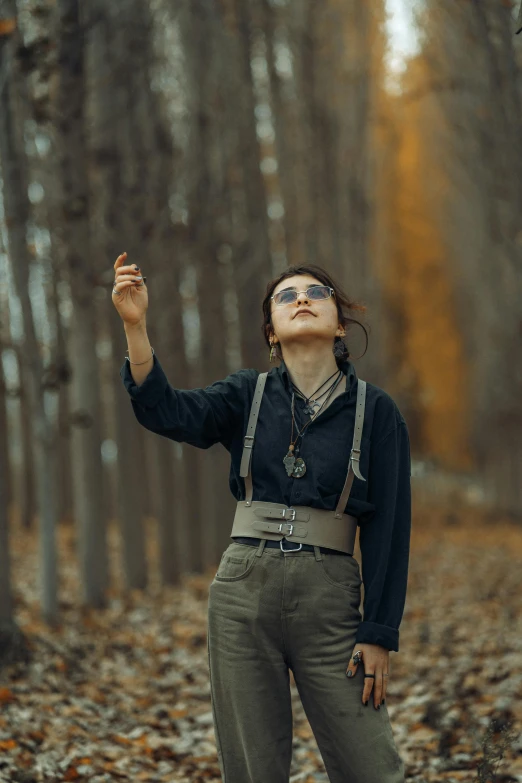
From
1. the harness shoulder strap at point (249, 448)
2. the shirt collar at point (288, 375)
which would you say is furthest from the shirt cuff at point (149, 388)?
the shirt collar at point (288, 375)

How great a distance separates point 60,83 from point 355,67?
10175 mm

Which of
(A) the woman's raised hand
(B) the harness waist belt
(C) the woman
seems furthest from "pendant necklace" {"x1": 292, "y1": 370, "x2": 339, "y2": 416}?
(A) the woman's raised hand

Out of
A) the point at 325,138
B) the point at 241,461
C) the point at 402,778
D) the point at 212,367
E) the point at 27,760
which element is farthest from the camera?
the point at 325,138

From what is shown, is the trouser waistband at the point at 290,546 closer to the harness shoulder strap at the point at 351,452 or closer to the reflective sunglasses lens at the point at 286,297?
the harness shoulder strap at the point at 351,452

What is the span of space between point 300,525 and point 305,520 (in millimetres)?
24

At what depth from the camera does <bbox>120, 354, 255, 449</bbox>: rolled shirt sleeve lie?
3.14m

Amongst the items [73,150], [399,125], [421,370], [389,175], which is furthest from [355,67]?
[421,370]

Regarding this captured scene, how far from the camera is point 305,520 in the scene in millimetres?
3127

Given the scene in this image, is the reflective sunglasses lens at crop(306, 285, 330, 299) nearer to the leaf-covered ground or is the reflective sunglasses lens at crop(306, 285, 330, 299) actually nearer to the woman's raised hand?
the woman's raised hand

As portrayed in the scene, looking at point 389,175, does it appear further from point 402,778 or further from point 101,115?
point 402,778

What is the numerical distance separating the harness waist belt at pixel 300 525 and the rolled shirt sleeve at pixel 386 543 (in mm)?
91

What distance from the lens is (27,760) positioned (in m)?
5.05

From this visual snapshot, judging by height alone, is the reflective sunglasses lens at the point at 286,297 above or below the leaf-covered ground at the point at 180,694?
above

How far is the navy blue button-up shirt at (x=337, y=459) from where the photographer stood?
314 cm
